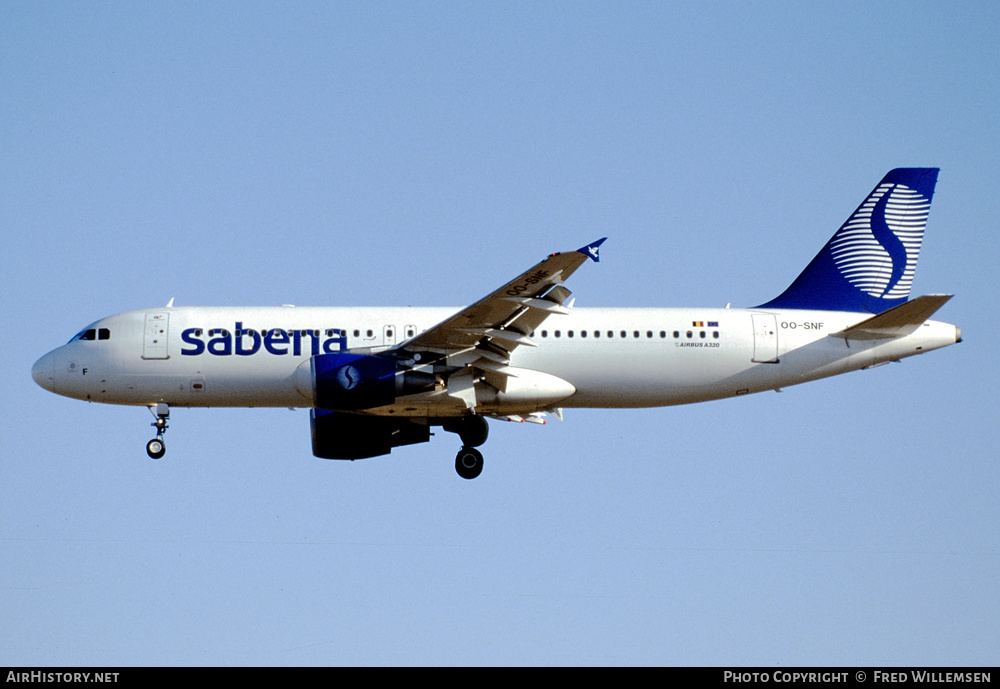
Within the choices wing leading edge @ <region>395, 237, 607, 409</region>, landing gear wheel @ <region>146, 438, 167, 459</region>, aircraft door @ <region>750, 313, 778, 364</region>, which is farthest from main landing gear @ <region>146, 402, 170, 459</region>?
aircraft door @ <region>750, 313, 778, 364</region>

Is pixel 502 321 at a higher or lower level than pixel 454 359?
higher

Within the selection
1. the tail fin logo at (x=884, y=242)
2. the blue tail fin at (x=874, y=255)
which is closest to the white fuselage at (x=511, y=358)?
the blue tail fin at (x=874, y=255)

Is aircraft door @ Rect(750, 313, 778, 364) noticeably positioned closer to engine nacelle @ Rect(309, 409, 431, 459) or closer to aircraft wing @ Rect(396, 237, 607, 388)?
aircraft wing @ Rect(396, 237, 607, 388)

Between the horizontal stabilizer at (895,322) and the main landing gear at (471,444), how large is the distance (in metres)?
9.94

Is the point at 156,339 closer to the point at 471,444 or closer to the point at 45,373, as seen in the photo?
the point at 45,373

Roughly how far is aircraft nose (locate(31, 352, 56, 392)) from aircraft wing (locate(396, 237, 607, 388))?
9.86 metres

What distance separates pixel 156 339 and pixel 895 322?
19691 millimetres

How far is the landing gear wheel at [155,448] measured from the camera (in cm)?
3594

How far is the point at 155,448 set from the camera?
35.9m

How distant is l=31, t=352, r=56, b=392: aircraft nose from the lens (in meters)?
35.9

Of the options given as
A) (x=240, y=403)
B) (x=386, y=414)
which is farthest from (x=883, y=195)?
(x=240, y=403)

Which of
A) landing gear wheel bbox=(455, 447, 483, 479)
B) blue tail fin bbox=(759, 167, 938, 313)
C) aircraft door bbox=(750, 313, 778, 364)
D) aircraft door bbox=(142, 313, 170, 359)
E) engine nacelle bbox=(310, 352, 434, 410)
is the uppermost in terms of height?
blue tail fin bbox=(759, 167, 938, 313)

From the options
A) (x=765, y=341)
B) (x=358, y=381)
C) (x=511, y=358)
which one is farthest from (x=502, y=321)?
(x=765, y=341)
